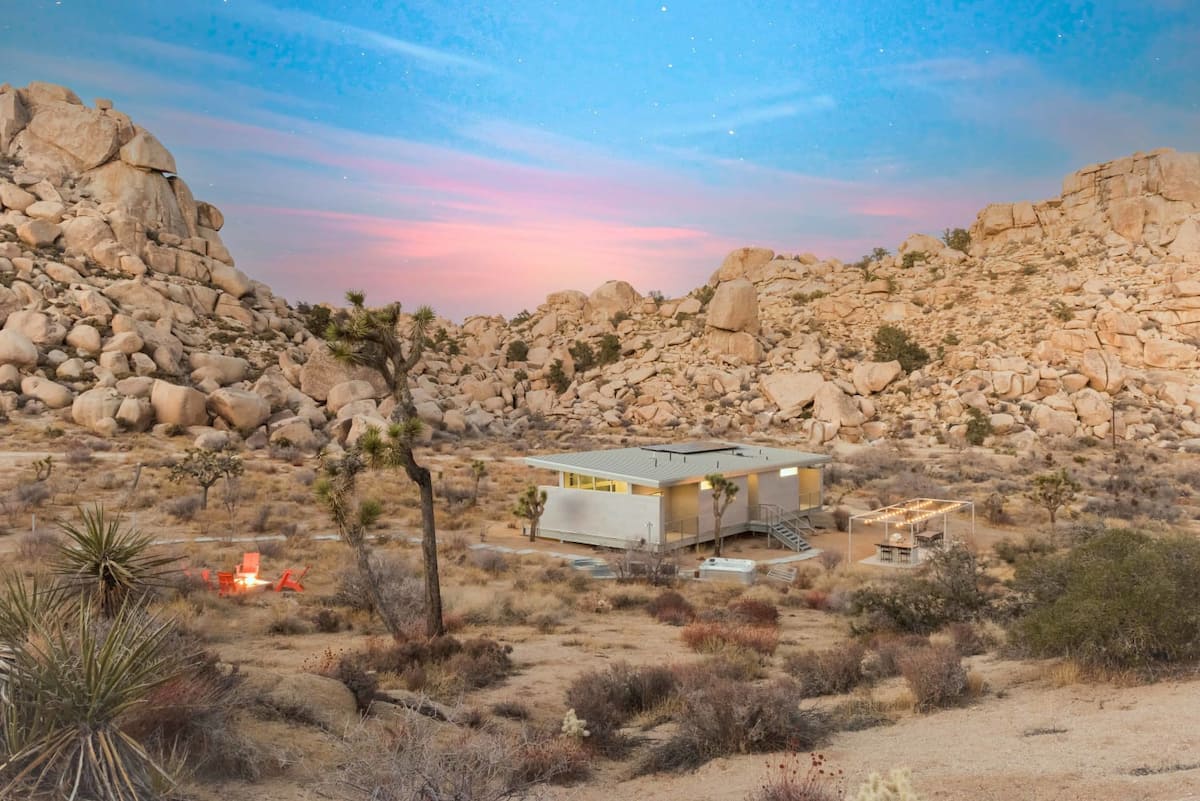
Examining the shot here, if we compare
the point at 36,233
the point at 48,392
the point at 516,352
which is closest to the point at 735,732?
the point at 48,392

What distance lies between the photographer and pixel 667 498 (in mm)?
28312

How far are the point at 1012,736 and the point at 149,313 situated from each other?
55.3m

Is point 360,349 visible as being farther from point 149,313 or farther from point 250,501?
point 149,313

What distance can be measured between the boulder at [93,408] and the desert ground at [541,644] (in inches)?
78.9

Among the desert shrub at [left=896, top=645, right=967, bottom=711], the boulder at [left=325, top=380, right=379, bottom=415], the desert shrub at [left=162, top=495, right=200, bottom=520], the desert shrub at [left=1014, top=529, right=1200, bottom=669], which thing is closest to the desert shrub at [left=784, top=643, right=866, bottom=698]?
the desert shrub at [left=896, top=645, right=967, bottom=711]

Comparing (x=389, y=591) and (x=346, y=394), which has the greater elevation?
(x=346, y=394)

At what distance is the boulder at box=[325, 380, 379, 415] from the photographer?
51291 millimetres

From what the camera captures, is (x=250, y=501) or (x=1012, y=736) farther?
(x=250, y=501)

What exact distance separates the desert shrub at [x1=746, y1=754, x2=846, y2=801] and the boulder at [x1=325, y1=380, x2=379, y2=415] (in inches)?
1790

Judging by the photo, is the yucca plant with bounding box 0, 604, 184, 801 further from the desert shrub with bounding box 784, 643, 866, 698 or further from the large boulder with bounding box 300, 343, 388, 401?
the large boulder with bounding box 300, 343, 388, 401

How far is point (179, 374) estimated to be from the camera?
1896 inches

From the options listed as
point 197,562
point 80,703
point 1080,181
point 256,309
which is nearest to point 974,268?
point 1080,181

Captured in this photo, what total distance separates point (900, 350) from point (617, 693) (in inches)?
2246

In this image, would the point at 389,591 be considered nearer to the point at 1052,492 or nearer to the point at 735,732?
the point at 735,732
